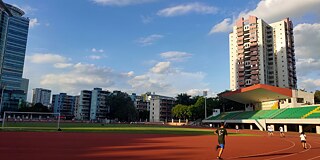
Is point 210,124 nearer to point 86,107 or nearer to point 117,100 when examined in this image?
point 117,100

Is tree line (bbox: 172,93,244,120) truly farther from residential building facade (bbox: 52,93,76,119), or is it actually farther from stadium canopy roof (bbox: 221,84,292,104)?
residential building facade (bbox: 52,93,76,119)

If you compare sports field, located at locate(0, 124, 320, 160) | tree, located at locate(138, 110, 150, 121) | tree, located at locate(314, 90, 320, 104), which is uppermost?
tree, located at locate(314, 90, 320, 104)

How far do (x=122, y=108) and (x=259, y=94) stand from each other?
67904 mm

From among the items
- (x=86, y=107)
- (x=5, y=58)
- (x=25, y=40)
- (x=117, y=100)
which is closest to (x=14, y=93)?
(x=5, y=58)

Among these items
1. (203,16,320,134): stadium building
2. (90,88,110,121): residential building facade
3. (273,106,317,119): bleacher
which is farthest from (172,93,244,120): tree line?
(90,88,110,121): residential building facade

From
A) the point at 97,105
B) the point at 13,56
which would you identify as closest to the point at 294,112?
the point at 97,105

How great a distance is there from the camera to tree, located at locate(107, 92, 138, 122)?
11719cm

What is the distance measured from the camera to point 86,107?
160625 mm

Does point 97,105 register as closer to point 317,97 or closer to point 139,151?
point 317,97

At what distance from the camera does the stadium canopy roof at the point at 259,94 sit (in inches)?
2265

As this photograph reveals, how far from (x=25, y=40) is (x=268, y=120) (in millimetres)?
132214

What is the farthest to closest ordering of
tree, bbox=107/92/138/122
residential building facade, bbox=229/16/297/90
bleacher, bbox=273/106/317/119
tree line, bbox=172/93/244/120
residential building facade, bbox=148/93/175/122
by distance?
residential building facade, bbox=148/93/175/122 → tree, bbox=107/92/138/122 → residential building facade, bbox=229/16/297/90 → tree line, bbox=172/93/244/120 → bleacher, bbox=273/106/317/119

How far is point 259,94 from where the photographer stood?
6309cm

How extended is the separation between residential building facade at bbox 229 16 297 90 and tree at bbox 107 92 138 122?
49.2 m
